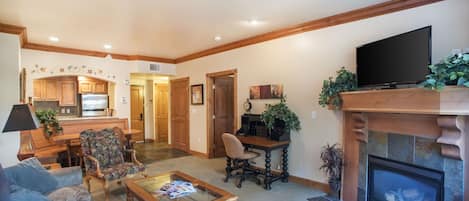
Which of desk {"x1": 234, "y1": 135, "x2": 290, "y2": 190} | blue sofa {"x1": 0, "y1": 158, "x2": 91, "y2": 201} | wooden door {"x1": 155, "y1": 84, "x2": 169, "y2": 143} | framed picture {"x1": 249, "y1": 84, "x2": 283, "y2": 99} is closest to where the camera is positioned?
blue sofa {"x1": 0, "y1": 158, "x2": 91, "y2": 201}

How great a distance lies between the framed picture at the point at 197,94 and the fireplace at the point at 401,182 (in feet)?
13.1

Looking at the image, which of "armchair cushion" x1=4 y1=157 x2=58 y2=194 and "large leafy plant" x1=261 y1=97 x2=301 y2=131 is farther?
"large leafy plant" x1=261 y1=97 x2=301 y2=131

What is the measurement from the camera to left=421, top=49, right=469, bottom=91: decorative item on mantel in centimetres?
192

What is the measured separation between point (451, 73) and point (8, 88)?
564 centimetres

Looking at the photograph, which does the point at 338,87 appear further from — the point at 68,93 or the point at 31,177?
the point at 68,93

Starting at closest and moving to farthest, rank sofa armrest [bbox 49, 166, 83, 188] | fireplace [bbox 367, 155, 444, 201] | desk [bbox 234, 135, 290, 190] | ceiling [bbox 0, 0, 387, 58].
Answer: fireplace [bbox 367, 155, 444, 201] < sofa armrest [bbox 49, 166, 83, 188] < ceiling [bbox 0, 0, 387, 58] < desk [bbox 234, 135, 290, 190]

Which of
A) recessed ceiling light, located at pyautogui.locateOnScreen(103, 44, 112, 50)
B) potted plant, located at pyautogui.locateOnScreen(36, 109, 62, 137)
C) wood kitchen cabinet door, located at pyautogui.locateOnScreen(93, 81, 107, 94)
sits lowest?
potted plant, located at pyautogui.locateOnScreen(36, 109, 62, 137)

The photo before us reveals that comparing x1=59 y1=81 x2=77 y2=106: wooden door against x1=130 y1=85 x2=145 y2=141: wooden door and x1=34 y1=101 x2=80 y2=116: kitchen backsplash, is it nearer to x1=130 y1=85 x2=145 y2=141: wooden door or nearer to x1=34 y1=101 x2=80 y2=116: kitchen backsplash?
x1=34 y1=101 x2=80 y2=116: kitchen backsplash

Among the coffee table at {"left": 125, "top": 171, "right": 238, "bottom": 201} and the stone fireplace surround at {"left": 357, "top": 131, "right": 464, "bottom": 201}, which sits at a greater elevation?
the stone fireplace surround at {"left": 357, "top": 131, "right": 464, "bottom": 201}

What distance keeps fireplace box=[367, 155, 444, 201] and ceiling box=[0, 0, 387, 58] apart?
196 centimetres

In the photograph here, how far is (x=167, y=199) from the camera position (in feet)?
8.19

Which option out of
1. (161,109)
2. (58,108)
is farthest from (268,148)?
(58,108)

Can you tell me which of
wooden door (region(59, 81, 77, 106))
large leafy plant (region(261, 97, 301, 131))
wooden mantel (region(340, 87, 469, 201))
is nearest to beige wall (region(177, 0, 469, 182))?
large leafy plant (region(261, 97, 301, 131))

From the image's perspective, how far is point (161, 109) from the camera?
8867 mm
